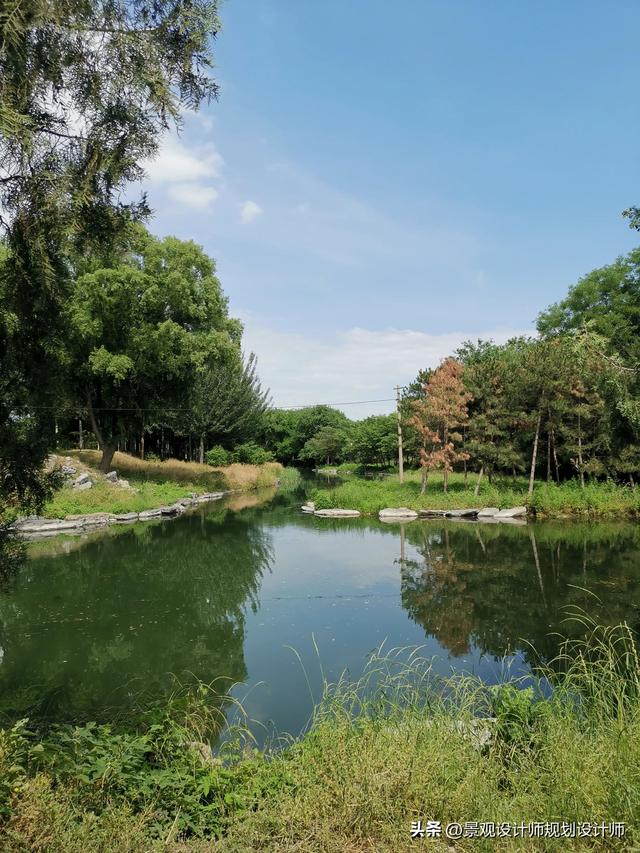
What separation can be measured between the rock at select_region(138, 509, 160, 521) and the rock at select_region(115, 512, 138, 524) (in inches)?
10.2

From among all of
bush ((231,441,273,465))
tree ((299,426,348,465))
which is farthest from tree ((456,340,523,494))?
tree ((299,426,348,465))

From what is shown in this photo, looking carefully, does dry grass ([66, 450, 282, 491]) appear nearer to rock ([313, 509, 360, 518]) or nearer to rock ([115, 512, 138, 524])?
rock ([115, 512, 138, 524])

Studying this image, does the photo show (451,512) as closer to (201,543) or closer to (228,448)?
(201,543)

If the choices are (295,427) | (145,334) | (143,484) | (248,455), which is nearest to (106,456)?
(143,484)

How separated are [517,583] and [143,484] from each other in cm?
1855

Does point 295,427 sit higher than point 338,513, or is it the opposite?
point 295,427

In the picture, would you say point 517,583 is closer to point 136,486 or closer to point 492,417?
point 492,417

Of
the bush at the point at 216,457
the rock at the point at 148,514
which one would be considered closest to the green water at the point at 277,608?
the rock at the point at 148,514

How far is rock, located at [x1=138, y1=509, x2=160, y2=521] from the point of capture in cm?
2067

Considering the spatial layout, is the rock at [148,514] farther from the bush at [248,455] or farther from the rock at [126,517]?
the bush at [248,455]

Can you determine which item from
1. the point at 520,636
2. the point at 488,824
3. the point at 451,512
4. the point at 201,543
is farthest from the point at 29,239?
the point at 451,512

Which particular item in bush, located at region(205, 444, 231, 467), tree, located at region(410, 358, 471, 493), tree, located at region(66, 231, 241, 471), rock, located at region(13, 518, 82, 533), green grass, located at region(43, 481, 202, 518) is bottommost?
rock, located at region(13, 518, 82, 533)

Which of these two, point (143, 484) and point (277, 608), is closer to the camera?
point (277, 608)

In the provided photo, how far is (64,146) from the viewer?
11.0 ft
